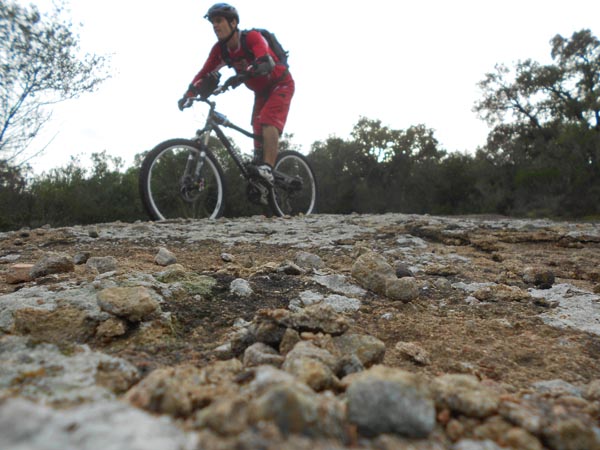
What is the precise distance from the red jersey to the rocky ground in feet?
11.2

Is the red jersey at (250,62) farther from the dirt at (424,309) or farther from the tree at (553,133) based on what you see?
the tree at (553,133)

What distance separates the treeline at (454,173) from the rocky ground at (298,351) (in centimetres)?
906

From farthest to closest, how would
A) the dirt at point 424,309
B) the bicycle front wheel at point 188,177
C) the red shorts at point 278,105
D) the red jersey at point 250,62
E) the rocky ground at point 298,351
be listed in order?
1. the red shorts at point 278,105
2. the red jersey at point 250,62
3. the bicycle front wheel at point 188,177
4. the dirt at point 424,309
5. the rocky ground at point 298,351

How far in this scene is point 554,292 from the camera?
73.4 inches

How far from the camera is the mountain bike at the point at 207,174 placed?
15.2ft

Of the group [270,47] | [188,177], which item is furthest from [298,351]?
[270,47]

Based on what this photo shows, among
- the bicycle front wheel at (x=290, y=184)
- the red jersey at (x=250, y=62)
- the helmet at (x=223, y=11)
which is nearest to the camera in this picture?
the helmet at (x=223, y=11)

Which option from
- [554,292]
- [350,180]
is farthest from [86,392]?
[350,180]

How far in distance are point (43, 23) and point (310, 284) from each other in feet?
33.9

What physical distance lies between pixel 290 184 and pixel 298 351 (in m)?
5.29

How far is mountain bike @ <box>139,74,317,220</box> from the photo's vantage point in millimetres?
4645

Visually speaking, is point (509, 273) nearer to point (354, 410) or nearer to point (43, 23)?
point (354, 410)

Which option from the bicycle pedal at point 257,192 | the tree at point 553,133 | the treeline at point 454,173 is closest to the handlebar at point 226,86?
the bicycle pedal at point 257,192

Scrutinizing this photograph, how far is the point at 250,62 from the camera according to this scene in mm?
5312
